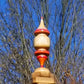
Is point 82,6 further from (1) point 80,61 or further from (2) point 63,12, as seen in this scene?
(1) point 80,61

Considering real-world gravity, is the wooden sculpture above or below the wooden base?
above

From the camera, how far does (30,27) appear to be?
8266mm

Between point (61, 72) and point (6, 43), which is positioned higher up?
point (6, 43)

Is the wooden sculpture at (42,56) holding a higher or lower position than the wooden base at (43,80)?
higher

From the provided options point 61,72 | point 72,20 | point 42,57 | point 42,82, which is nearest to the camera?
point 42,82

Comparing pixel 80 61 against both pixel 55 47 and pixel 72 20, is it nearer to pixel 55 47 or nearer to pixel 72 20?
pixel 55 47

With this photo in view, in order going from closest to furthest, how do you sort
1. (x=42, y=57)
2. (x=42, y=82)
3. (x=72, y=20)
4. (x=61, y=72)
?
(x=42, y=82) → (x=42, y=57) → (x=61, y=72) → (x=72, y=20)

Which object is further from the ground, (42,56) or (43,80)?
(42,56)

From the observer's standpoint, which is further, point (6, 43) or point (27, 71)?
point (6, 43)

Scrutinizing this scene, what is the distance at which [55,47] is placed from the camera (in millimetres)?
7867

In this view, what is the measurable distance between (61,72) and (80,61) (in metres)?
0.75

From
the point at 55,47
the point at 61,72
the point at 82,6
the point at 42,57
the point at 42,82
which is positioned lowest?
the point at 42,82

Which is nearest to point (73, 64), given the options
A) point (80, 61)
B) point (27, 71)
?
point (80, 61)

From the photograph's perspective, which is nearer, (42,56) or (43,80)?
(43,80)
